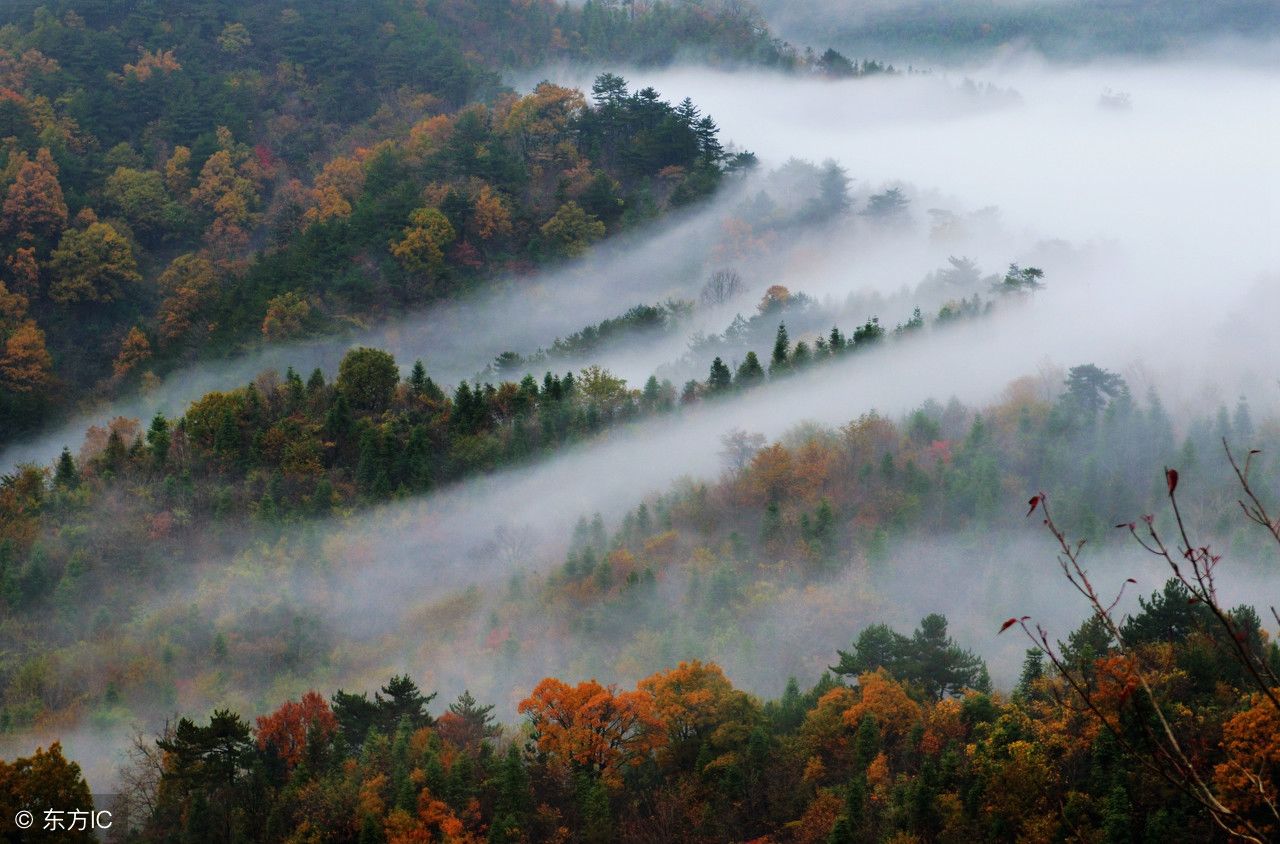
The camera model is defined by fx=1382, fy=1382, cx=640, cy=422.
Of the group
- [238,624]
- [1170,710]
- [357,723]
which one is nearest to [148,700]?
[238,624]

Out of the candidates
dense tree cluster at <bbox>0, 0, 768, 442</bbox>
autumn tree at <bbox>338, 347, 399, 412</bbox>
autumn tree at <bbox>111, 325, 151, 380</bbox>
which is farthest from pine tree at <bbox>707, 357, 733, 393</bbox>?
autumn tree at <bbox>111, 325, 151, 380</bbox>

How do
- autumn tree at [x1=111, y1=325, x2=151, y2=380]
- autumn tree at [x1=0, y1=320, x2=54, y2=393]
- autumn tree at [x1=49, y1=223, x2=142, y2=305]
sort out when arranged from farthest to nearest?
autumn tree at [x1=49, y1=223, x2=142, y2=305], autumn tree at [x1=111, y1=325, x2=151, y2=380], autumn tree at [x1=0, y1=320, x2=54, y2=393]

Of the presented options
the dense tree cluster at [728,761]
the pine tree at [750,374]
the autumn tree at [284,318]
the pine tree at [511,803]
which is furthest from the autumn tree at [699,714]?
the autumn tree at [284,318]

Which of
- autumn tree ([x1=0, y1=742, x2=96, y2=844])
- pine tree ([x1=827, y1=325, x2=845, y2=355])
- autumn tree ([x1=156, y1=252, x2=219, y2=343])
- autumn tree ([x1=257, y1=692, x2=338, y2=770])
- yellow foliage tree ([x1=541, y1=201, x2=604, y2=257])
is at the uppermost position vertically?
yellow foliage tree ([x1=541, y1=201, x2=604, y2=257])

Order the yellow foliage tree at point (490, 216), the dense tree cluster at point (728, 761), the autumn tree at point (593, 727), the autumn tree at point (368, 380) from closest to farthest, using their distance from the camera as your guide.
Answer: the dense tree cluster at point (728, 761)
the autumn tree at point (593, 727)
the autumn tree at point (368, 380)
the yellow foliage tree at point (490, 216)

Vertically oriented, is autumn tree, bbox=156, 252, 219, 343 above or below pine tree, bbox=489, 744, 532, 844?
above

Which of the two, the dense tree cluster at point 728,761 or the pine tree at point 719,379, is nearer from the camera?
the dense tree cluster at point 728,761

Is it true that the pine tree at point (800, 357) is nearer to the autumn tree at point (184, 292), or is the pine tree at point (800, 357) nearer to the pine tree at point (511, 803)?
the pine tree at point (511, 803)

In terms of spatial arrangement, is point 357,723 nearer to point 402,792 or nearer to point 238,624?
point 402,792

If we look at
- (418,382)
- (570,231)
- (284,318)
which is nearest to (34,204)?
(284,318)

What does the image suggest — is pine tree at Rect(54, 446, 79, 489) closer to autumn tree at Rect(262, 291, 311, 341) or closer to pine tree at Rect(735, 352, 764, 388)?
autumn tree at Rect(262, 291, 311, 341)
